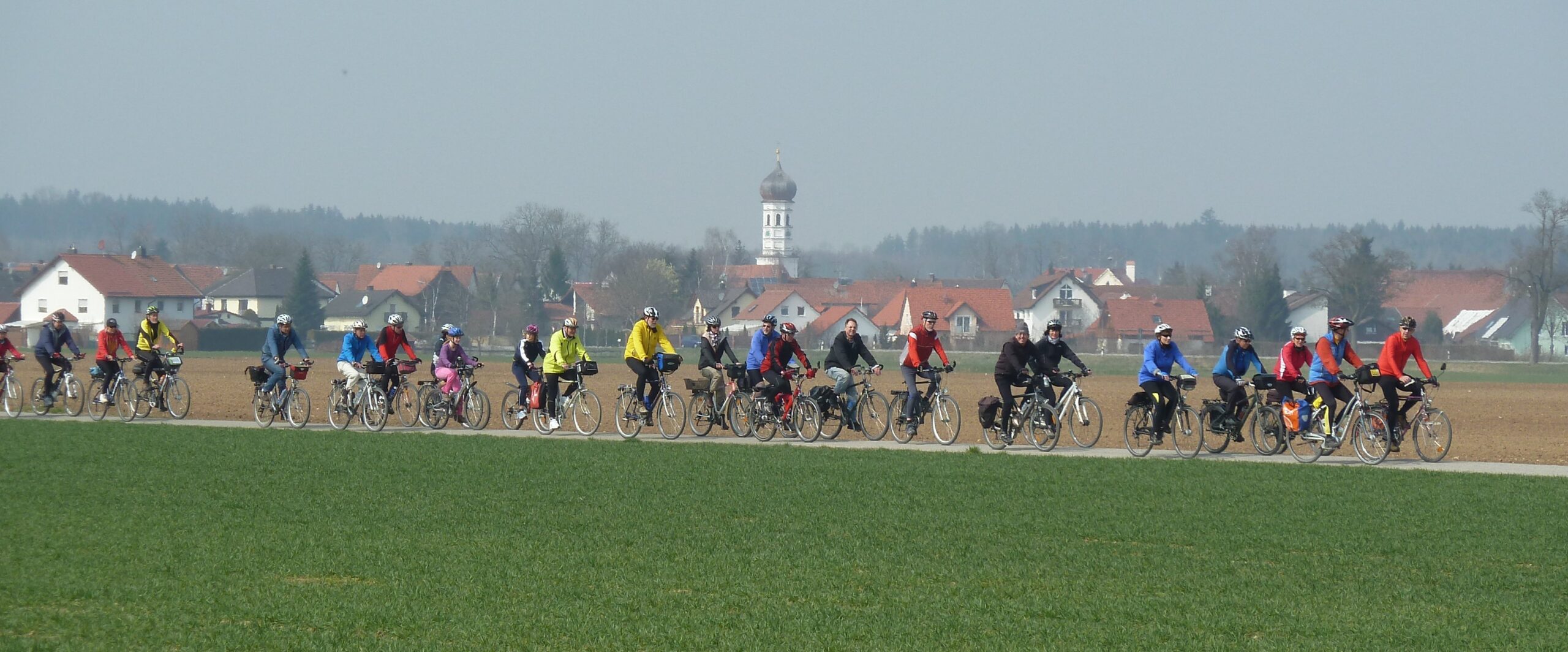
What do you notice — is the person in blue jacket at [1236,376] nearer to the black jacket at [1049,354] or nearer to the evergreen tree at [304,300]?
the black jacket at [1049,354]

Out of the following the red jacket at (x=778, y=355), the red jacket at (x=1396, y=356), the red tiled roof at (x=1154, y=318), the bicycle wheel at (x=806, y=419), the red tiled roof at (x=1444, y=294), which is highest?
the red tiled roof at (x=1444, y=294)

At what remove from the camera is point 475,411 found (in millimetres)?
23703

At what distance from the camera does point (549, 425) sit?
2250 cm

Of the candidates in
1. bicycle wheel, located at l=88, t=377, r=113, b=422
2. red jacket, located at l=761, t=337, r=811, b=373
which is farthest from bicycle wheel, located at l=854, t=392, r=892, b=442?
bicycle wheel, located at l=88, t=377, r=113, b=422

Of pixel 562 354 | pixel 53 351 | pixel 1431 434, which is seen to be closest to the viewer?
pixel 1431 434

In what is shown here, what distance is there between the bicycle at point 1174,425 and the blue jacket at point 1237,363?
471mm

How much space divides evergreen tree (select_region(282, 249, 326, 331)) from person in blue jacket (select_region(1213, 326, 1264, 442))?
82.8 m

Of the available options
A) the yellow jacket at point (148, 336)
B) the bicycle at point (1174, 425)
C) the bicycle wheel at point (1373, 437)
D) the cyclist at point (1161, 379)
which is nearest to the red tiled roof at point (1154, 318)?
the yellow jacket at point (148, 336)

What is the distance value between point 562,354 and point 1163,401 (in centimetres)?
811

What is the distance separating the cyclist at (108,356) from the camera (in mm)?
25172

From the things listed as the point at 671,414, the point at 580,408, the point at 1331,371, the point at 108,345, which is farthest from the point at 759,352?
the point at 108,345

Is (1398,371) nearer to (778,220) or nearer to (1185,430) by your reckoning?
(1185,430)

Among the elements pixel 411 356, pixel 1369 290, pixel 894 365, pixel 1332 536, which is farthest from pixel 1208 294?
pixel 1332 536

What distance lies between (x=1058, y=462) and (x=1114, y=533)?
5.63 m
